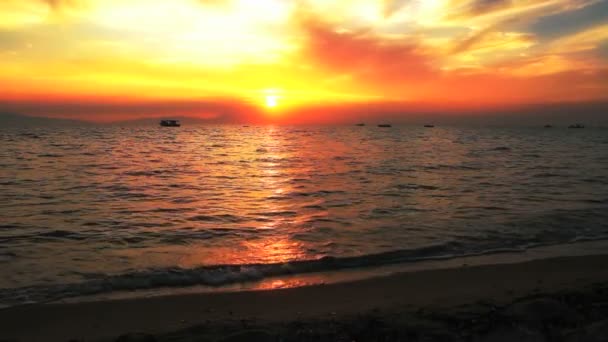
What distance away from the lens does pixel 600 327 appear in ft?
17.5

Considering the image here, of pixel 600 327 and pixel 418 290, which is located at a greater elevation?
pixel 600 327

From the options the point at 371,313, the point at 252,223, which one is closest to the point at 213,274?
the point at 371,313

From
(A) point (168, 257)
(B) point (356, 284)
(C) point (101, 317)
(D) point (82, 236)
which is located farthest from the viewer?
(D) point (82, 236)

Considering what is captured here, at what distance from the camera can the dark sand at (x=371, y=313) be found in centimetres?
561

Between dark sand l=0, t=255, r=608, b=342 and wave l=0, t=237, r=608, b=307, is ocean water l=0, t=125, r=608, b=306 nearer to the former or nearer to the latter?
wave l=0, t=237, r=608, b=307

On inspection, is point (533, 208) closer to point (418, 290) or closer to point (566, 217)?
point (566, 217)

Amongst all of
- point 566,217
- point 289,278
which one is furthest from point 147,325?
point 566,217

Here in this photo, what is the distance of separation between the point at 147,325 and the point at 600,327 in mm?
6032

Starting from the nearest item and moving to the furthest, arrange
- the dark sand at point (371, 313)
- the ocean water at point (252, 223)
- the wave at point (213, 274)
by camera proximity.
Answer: the dark sand at point (371, 313)
the wave at point (213, 274)
the ocean water at point (252, 223)

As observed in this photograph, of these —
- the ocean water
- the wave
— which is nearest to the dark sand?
the wave

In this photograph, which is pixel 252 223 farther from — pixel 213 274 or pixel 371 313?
pixel 371 313

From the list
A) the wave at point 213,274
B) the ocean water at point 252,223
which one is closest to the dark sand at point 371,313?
the wave at point 213,274

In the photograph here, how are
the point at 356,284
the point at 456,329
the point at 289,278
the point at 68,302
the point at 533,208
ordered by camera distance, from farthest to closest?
the point at 533,208
the point at 289,278
the point at 356,284
the point at 68,302
the point at 456,329

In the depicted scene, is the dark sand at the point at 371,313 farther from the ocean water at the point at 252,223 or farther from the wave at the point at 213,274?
the ocean water at the point at 252,223
